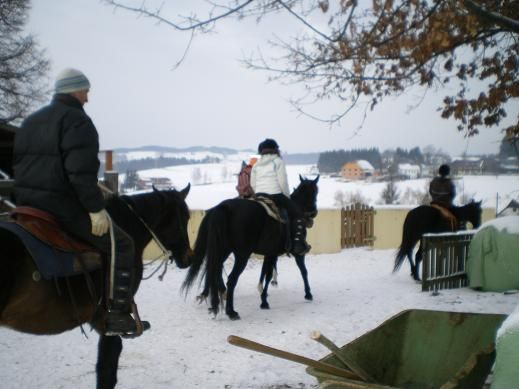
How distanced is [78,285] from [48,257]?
0.50m

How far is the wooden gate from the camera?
55.5 feet

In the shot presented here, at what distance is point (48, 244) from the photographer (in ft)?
11.0

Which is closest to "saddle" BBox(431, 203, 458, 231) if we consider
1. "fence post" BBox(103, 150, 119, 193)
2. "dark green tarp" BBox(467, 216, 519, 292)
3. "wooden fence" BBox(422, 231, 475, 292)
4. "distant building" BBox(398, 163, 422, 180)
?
"wooden fence" BBox(422, 231, 475, 292)

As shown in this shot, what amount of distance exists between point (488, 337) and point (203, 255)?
15.3 feet

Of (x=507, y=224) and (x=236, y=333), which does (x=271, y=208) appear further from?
(x=507, y=224)

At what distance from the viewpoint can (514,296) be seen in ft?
27.8

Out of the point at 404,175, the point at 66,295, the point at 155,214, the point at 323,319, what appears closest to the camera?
the point at 66,295

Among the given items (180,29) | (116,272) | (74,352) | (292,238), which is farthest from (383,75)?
(74,352)

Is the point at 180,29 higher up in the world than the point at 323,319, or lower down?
higher up

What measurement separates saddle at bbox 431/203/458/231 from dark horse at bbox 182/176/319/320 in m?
4.41

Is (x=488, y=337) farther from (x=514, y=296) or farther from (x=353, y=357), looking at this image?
(x=514, y=296)

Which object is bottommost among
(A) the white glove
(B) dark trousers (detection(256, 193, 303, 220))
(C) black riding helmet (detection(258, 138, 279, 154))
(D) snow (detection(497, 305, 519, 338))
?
(D) snow (detection(497, 305, 519, 338))

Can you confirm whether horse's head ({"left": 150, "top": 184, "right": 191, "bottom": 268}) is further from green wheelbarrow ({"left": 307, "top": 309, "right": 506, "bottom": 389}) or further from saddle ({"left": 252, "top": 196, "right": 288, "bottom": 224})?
saddle ({"left": 252, "top": 196, "right": 288, "bottom": 224})

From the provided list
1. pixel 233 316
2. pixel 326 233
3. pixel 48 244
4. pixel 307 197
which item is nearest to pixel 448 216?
pixel 307 197
